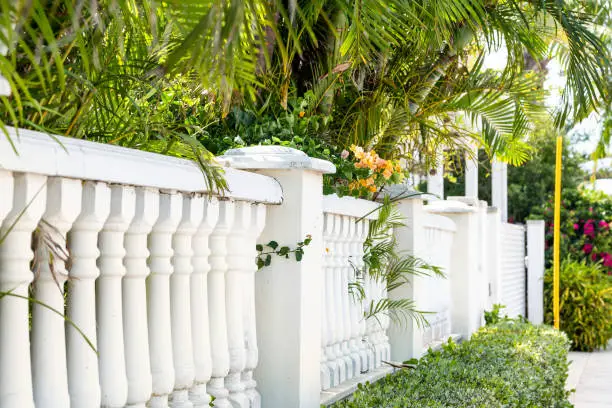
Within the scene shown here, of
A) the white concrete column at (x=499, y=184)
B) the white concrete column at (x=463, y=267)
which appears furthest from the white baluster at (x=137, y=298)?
the white concrete column at (x=499, y=184)

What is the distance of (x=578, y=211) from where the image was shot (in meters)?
14.7

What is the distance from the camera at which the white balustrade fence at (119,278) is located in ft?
6.64

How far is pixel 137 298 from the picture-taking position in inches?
97.6

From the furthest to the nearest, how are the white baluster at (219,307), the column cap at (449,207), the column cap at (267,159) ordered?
1. the column cap at (449,207)
2. the column cap at (267,159)
3. the white baluster at (219,307)

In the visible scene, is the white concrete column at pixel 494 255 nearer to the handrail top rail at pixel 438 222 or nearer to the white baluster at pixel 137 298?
the handrail top rail at pixel 438 222

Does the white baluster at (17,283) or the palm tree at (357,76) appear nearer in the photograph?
the white baluster at (17,283)

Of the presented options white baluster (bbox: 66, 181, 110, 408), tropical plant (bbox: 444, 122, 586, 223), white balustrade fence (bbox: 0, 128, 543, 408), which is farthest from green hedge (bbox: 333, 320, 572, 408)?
tropical plant (bbox: 444, 122, 586, 223)

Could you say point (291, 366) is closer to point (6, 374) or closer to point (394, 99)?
point (6, 374)

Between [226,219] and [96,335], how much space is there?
2.37ft

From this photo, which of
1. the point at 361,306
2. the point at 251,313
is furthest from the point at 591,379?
the point at 251,313

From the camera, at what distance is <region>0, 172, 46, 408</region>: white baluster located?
2.00 meters

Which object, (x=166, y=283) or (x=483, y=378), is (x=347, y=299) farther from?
(x=166, y=283)

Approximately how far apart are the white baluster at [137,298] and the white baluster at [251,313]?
689 millimetres

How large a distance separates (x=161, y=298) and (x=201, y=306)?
251mm
